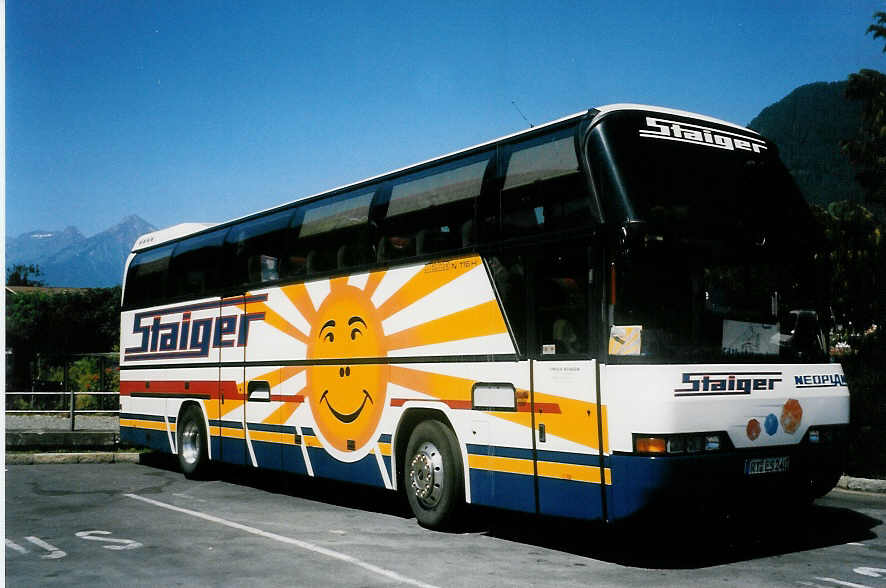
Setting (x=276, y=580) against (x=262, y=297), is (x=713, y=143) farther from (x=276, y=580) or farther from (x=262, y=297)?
(x=262, y=297)

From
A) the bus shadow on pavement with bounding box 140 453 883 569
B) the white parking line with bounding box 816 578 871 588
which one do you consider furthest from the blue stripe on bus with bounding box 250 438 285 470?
the white parking line with bounding box 816 578 871 588

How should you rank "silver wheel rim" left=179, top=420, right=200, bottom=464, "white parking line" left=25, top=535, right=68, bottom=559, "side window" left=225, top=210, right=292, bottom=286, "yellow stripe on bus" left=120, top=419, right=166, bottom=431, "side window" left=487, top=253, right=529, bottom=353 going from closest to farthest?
"white parking line" left=25, top=535, right=68, bottom=559 → "side window" left=487, top=253, right=529, bottom=353 → "side window" left=225, top=210, right=292, bottom=286 → "silver wheel rim" left=179, top=420, right=200, bottom=464 → "yellow stripe on bus" left=120, top=419, right=166, bottom=431

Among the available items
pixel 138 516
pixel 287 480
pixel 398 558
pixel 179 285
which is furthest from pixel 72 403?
pixel 398 558

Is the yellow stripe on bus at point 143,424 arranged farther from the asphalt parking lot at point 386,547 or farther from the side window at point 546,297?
the side window at point 546,297

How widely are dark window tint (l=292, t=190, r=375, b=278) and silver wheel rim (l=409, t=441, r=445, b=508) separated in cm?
237

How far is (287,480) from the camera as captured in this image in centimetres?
1457

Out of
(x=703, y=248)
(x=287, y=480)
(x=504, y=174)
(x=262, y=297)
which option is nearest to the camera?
(x=703, y=248)

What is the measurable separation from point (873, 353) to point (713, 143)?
1132 centimetres

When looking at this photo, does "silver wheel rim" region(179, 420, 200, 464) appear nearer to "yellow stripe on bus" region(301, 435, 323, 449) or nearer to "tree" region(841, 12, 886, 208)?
"yellow stripe on bus" region(301, 435, 323, 449)

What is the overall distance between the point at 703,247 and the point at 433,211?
10.2ft

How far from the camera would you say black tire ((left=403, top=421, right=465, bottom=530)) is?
9.25 m

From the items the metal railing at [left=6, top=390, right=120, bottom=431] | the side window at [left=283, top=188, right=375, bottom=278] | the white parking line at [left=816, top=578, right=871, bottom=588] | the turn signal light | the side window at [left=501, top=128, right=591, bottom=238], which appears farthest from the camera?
the metal railing at [left=6, top=390, right=120, bottom=431]

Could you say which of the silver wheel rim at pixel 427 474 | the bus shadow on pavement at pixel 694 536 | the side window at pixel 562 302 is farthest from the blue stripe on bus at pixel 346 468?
the side window at pixel 562 302

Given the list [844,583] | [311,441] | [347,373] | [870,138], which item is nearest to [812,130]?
[870,138]
